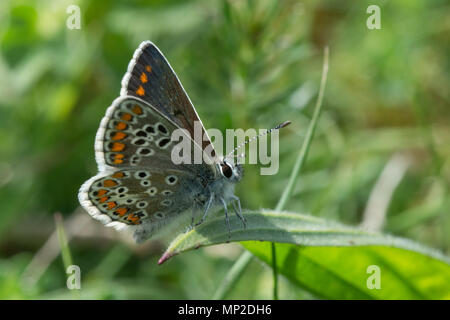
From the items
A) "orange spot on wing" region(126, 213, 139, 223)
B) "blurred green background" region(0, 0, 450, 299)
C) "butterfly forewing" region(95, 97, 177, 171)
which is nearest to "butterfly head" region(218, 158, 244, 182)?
"butterfly forewing" region(95, 97, 177, 171)

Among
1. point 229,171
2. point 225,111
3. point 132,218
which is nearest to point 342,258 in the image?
point 229,171

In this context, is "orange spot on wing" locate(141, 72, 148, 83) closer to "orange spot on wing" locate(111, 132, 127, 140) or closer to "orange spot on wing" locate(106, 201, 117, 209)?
"orange spot on wing" locate(111, 132, 127, 140)

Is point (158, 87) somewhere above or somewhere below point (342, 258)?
above

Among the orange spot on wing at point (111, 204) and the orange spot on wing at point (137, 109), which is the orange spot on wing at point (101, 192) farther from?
the orange spot on wing at point (137, 109)

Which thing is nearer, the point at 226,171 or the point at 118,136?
the point at 118,136

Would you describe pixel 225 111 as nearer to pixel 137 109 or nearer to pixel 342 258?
pixel 137 109

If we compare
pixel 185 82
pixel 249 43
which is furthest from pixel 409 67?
pixel 185 82

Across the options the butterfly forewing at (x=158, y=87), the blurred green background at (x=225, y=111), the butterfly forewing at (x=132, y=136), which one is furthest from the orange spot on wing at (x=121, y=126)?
the blurred green background at (x=225, y=111)
